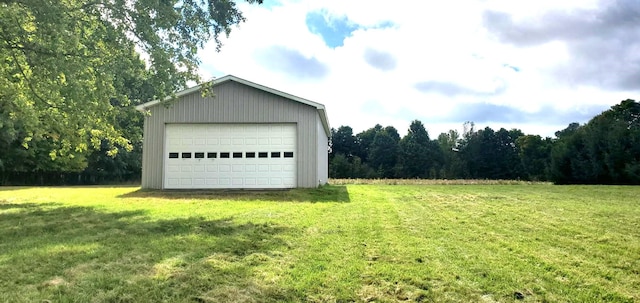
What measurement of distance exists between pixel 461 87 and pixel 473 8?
1089cm

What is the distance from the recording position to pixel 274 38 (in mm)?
13430

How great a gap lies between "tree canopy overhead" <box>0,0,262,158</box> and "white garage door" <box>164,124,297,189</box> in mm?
4141

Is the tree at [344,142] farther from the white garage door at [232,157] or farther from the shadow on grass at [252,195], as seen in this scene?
the shadow on grass at [252,195]

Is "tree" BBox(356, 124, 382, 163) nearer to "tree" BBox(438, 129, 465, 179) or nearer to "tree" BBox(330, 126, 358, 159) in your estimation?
Answer: "tree" BBox(330, 126, 358, 159)

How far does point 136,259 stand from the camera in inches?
188

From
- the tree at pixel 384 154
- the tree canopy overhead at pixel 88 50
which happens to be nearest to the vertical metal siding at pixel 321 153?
the tree canopy overhead at pixel 88 50

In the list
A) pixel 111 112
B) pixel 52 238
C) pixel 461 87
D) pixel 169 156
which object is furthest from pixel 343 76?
pixel 52 238

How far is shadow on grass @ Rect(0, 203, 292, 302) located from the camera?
3.66 meters

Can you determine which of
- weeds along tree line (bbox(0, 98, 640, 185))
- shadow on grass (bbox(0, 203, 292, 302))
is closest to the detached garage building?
weeds along tree line (bbox(0, 98, 640, 185))

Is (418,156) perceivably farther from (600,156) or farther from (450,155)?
(600,156)

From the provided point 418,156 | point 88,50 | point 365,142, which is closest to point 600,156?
point 418,156

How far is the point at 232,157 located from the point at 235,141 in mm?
585

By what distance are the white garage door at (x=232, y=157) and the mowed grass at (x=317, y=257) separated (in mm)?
5753

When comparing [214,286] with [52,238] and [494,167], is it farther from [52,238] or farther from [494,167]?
[494,167]
